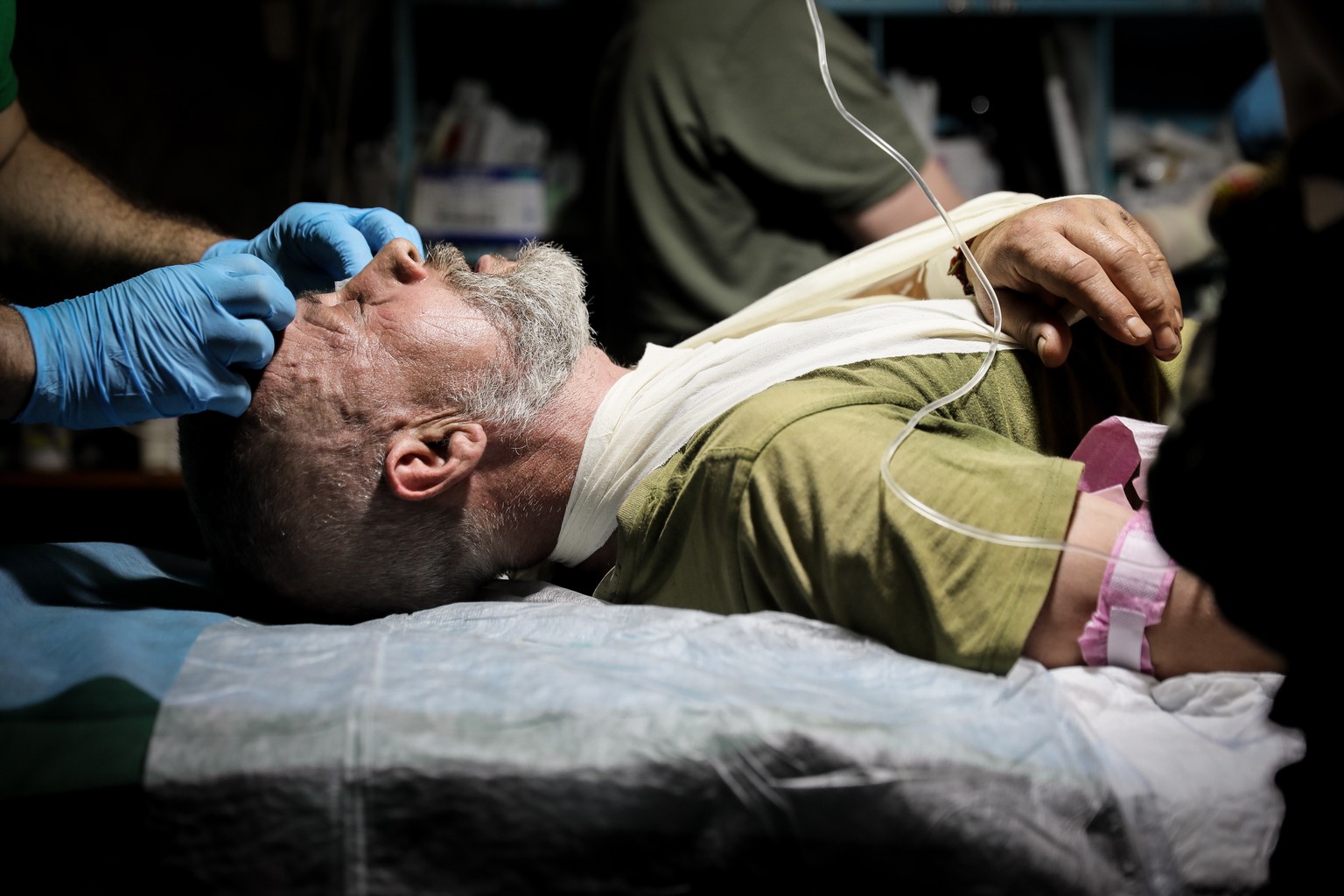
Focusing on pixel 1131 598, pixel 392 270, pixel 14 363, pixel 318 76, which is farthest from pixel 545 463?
pixel 318 76

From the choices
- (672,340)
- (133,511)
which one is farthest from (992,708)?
(133,511)

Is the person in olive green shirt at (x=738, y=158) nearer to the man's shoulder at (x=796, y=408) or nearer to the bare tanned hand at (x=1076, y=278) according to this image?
the bare tanned hand at (x=1076, y=278)

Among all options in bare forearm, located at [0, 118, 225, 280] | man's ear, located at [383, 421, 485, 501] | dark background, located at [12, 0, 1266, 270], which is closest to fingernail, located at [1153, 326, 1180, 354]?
man's ear, located at [383, 421, 485, 501]

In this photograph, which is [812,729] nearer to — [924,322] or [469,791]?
[469,791]

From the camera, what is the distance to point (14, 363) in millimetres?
1011

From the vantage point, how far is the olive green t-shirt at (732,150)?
2098 mm

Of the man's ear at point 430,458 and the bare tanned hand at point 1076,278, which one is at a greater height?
the bare tanned hand at point 1076,278

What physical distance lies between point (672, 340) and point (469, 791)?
159cm

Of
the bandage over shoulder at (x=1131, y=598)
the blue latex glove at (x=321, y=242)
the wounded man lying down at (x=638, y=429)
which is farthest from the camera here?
the blue latex glove at (x=321, y=242)

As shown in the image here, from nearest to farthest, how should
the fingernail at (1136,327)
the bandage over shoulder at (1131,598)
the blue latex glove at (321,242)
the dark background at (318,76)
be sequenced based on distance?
the bandage over shoulder at (1131,598) → the fingernail at (1136,327) → the blue latex glove at (321,242) → the dark background at (318,76)

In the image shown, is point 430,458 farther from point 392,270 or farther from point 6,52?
point 6,52

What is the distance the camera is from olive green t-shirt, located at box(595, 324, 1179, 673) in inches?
34.1

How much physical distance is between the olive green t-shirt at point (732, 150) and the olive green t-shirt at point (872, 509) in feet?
3.30

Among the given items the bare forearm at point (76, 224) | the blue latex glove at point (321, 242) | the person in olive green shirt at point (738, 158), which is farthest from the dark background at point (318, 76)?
the blue latex glove at point (321, 242)
